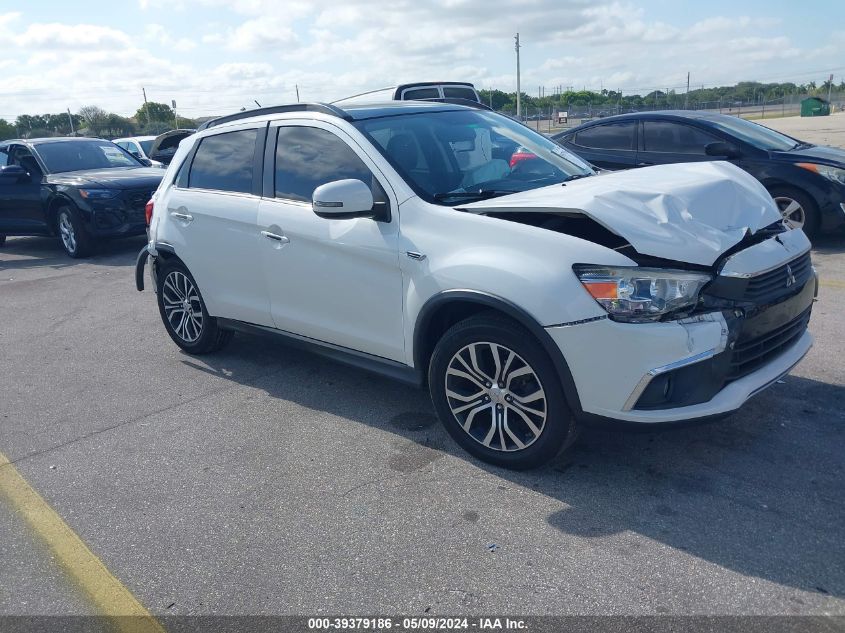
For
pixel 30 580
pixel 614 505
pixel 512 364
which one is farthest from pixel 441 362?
pixel 30 580

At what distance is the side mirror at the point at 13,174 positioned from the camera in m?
11.3

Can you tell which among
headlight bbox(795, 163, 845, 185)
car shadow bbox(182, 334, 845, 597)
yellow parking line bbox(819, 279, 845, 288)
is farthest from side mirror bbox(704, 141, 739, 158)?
car shadow bbox(182, 334, 845, 597)

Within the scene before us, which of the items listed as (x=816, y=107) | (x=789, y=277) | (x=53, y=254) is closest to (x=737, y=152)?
(x=789, y=277)

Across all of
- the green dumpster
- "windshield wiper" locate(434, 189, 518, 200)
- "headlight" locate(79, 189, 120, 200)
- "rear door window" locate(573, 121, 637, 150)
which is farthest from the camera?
the green dumpster

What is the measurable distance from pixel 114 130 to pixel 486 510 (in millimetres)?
40152

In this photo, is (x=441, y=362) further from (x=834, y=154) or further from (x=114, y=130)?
(x=114, y=130)

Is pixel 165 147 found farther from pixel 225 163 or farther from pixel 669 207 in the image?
pixel 669 207

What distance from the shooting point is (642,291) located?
3.32 metres

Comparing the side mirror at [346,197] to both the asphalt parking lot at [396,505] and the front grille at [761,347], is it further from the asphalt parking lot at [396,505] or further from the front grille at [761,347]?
the front grille at [761,347]

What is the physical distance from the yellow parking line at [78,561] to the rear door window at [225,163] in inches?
87.8

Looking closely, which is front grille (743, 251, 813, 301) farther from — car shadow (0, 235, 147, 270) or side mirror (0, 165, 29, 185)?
side mirror (0, 165, 29, 185)

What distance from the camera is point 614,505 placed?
11.5ft

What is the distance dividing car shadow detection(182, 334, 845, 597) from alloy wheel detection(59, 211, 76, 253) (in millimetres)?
A: 7573

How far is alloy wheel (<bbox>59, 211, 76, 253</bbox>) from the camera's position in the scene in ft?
36.1
